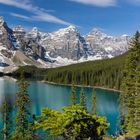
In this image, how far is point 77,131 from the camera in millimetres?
18906

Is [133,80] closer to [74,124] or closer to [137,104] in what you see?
[137,104]

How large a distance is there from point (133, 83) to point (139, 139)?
33.8 m

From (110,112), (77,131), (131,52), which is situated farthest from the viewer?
(110,112)

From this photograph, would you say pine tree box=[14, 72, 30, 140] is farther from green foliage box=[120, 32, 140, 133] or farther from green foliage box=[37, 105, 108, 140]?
green foliage box=[37, 105, 108, 140]

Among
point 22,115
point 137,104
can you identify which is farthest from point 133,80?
point 22,115

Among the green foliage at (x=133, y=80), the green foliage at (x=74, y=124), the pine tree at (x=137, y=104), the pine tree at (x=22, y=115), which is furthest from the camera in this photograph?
the pine tree at (x=22, y=115)

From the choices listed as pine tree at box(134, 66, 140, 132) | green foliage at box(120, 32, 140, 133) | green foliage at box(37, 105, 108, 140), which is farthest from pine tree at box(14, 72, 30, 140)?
green foliage at box(37, 105, 108, 140)

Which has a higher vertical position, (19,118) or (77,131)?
(77,131)

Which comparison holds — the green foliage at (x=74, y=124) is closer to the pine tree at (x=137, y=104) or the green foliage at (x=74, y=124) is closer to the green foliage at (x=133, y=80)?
the pine tree at (x=137, y=104)

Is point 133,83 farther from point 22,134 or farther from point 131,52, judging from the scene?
point 22,134

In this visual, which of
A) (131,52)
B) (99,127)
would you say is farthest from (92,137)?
(131,52)

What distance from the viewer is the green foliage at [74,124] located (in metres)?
18.9

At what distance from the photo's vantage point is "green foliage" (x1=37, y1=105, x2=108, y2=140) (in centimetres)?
1888

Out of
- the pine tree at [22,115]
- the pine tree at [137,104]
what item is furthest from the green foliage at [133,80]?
the pine tree at [22,115]
